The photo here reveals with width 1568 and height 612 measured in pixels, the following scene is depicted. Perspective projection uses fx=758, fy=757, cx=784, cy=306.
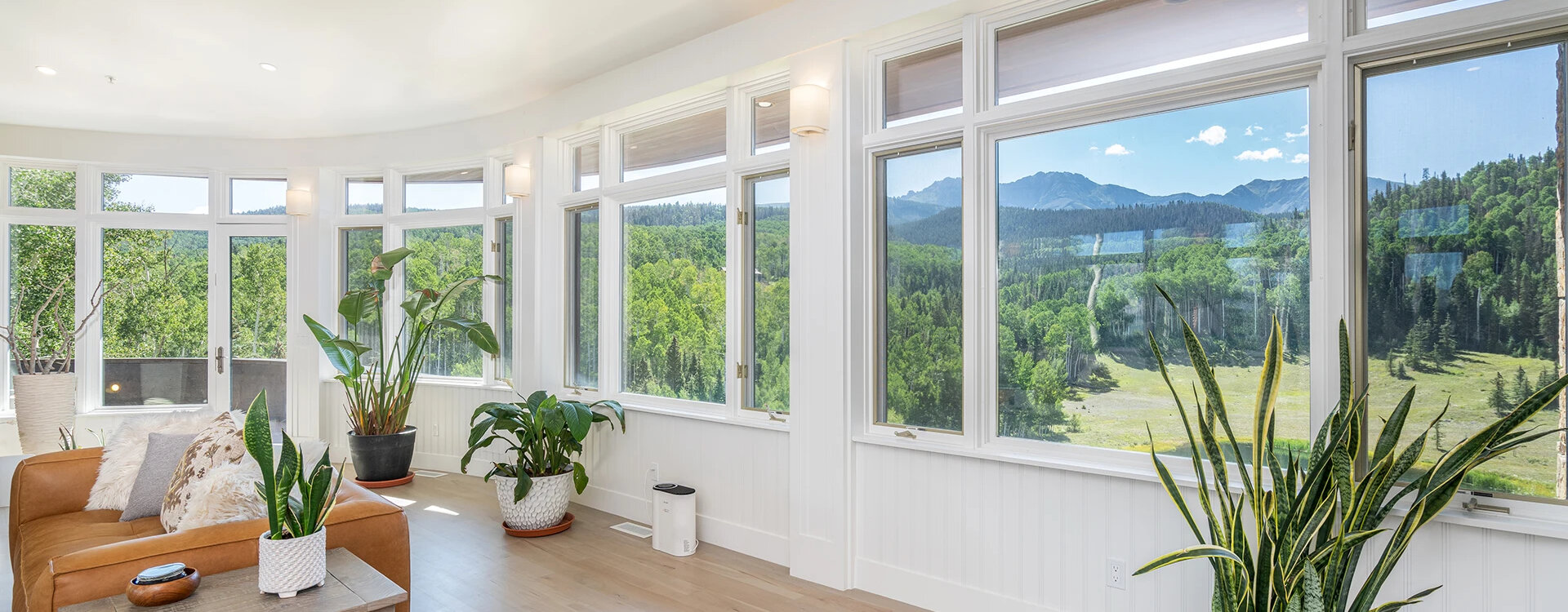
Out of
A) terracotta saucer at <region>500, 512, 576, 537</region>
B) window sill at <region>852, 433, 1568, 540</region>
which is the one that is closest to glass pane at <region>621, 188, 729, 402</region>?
terracotta saucer at <region>500, 512, 576, 537</region>

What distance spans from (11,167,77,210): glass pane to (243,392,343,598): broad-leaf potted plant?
235 inches

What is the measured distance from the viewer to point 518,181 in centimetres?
515

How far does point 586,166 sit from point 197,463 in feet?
9.13

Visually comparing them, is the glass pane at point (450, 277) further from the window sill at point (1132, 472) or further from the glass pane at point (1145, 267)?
the glass pane at point (1145, 267)

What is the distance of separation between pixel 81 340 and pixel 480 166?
3.52 metres

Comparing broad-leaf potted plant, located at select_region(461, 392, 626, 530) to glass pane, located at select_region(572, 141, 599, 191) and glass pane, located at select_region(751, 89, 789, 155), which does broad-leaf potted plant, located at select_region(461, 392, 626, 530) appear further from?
glass pane, located at select_region(751, 89, 789, 155)

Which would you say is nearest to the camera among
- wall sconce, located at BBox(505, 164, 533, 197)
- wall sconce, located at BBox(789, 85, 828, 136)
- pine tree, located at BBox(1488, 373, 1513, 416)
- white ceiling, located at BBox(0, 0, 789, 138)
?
pine tree, located at BBox(1488, 373, 1513, 416)

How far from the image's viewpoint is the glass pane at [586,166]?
195 inches

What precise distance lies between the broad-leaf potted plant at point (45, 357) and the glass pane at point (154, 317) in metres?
0.18

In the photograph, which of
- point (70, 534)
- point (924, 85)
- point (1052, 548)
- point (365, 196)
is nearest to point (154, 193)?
point (365, 196)

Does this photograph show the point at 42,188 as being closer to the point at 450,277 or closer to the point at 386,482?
the point at 450,277

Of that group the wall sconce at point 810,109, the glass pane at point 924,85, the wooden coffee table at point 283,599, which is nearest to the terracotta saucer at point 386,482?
the wooden coffee table at point 283,599

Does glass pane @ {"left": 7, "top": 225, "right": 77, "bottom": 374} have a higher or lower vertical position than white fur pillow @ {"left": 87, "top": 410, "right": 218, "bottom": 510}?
higher

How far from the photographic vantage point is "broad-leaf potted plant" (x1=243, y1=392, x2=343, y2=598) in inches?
79.7
